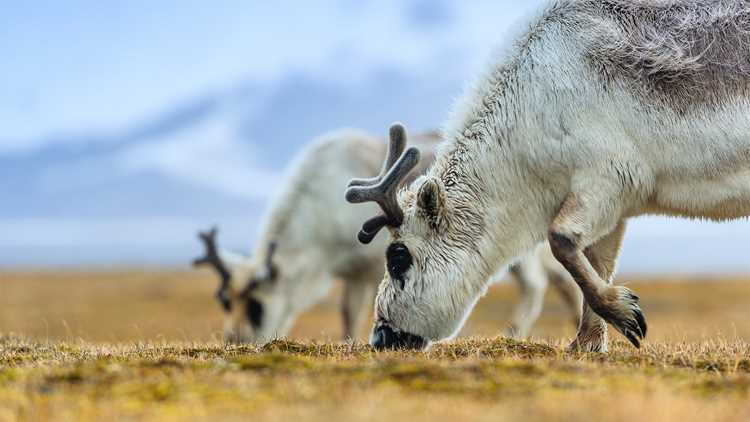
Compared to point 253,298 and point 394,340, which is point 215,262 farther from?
point 394,340

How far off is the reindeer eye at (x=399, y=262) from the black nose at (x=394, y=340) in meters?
0.41

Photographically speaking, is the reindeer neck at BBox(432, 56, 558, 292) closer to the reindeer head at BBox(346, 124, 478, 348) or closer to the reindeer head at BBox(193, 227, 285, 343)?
the reindeer head at BBox(346, 124, 478, 348)

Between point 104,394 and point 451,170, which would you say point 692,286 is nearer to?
point 451,170

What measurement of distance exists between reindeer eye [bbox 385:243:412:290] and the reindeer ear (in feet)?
1.14

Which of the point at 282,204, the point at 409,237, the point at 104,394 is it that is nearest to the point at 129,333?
the point at 282,204

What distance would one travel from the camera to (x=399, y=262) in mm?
7883

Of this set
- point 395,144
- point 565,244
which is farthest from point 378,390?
point 395,144

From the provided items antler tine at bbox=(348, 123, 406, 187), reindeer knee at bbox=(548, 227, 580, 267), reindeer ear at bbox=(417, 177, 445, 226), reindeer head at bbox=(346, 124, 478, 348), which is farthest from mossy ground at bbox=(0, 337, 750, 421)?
antler tine at bbox=(348, 123, 406, 187)

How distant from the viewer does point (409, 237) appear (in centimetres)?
788

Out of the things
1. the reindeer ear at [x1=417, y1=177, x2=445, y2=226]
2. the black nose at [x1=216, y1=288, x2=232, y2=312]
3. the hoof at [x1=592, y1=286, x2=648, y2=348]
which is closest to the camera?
the hoof at [x1=592, y1=286, x2=648, y2=348]

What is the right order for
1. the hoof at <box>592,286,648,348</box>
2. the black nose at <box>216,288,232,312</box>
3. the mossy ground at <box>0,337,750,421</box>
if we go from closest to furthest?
1. the mossy ground at <box>0,337,750,421</box>
2. the hoof at <box>592,286,648,348</box>
3. the black nose at <box>216,288,232,312</box>

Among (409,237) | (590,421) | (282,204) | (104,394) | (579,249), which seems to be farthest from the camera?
(282,204)

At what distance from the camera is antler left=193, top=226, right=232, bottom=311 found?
1652 centimetres

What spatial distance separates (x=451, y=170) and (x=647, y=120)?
5.58 ft
